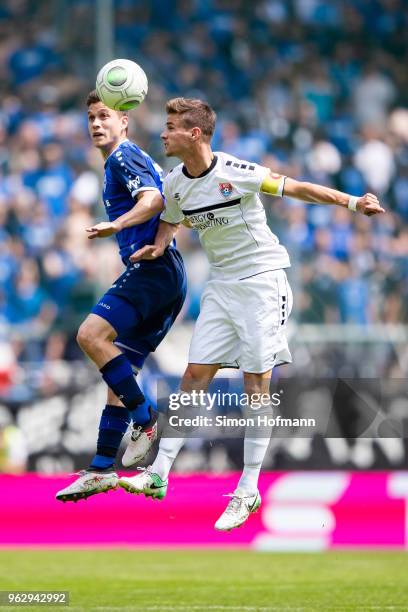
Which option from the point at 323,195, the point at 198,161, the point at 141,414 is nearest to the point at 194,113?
the point at 198,161

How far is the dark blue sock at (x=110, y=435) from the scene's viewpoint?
10000mm

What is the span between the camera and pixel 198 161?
9750 millimetres

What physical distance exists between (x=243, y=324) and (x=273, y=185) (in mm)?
1093

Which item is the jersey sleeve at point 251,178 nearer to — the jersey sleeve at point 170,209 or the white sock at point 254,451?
the jersey sleeve at point 170,209

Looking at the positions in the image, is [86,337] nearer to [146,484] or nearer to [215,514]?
[146,484]

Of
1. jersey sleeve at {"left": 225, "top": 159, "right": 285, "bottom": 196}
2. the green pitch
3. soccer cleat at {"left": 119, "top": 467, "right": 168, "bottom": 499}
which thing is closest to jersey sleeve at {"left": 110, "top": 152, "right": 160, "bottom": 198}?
jersey sleeve at {"left": 225, "top": 159, "right": 285, "bottom": 196}

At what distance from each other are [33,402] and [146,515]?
181 centimetres

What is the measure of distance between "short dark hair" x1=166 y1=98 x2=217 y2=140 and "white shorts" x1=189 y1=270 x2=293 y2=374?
114cm

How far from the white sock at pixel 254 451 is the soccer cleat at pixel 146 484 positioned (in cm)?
58

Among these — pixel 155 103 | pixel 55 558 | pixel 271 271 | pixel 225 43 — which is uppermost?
pixel 225 43

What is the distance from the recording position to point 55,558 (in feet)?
47.1

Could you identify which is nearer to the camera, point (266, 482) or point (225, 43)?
point (266, 482)

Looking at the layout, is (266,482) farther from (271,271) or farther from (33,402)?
(271,271)

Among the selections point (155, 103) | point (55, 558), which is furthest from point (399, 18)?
point (55, 558)
